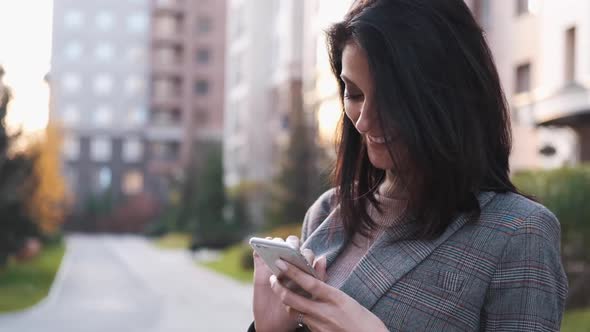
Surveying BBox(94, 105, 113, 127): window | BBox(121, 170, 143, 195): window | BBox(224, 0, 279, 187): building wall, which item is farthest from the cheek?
BBox(121, 170, 143, 195): window

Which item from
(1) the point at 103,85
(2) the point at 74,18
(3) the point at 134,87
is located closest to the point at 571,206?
(3) the point at 134,87

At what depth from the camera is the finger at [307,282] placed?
1.95 meters

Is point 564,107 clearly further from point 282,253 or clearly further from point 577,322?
point 282,253

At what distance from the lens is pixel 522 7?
2284 cm

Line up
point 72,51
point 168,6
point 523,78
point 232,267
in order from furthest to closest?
point 72,51, point 168,6, point 232,267, point 523,78

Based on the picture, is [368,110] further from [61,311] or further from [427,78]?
[61,311]

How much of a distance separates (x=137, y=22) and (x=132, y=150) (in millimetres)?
10300

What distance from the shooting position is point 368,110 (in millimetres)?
2029

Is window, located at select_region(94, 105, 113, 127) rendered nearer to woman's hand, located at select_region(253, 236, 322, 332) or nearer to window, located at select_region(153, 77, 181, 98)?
window, located at select_region(153, 77, 181, 98)

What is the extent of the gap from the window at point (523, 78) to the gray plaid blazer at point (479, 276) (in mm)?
21161

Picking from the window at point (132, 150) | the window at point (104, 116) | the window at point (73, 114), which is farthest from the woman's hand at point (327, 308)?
the window at point (73, 114)

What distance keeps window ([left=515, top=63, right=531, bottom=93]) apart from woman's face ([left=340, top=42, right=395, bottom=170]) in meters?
21.1

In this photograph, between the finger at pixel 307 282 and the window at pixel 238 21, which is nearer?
the finger at pixel 307 282

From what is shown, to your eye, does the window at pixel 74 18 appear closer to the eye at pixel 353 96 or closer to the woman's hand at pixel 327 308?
the eye at pixel 353 96
